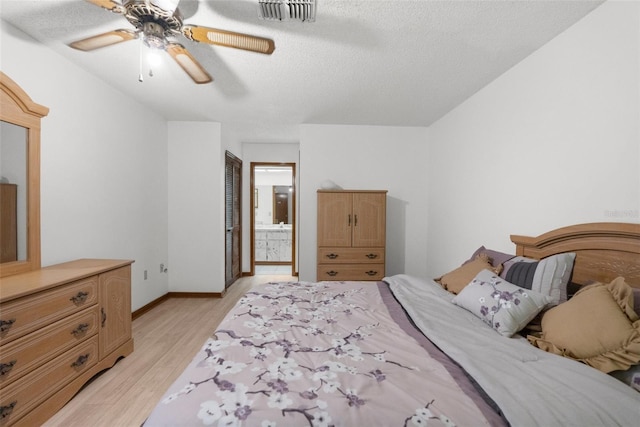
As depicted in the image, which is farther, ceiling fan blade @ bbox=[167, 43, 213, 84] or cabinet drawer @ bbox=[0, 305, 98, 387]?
ceiling fan blade @ bbox=[167, 43, 213, 84]

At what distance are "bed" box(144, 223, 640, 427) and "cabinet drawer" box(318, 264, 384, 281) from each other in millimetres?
1669

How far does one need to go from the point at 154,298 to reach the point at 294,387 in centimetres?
358

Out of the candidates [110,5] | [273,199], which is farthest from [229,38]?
[273,199]

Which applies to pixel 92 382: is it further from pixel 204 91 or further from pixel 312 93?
pixel 312 93

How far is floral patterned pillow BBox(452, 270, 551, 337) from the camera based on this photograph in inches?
55.1

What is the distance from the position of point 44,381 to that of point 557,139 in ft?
12.5

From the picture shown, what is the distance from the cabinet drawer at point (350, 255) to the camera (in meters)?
3.62

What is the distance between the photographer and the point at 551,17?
1.77 m

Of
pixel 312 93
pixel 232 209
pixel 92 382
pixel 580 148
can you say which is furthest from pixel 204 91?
pixel 580 148

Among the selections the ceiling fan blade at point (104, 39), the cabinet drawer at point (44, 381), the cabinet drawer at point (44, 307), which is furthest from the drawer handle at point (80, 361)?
the ceiling fan blade at point (104, 39)

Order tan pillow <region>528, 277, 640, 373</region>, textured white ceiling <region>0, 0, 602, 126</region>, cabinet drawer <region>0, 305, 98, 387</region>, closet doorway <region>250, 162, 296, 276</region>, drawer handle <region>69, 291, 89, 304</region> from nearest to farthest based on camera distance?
1. tan pillow <region>528, 277, 640, 373</region>
2. cabinet drawer <region>0, 305, 98, 387</region>
3. textured white ceiling <region>0, 0, 602, 126</region>
4. drawer handle <region>69, 291, 89, 304</region>
5. closet doorway <region>250, 162, 296, 276</region>

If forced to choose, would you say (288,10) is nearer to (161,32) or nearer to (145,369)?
(161,32)

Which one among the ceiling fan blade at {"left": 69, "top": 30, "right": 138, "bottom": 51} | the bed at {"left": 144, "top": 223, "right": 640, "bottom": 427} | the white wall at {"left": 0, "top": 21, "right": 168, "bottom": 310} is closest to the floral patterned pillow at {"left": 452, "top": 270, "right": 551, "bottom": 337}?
the bed at {"left": 144, "top": 223, "right": 640, "bottom": 427}

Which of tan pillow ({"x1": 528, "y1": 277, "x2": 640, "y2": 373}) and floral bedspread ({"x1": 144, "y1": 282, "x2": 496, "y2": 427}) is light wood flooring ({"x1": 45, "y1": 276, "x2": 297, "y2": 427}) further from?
tan pillow ({"x1": 528, "y1": 277, "x2": 640, "y2": 373})
